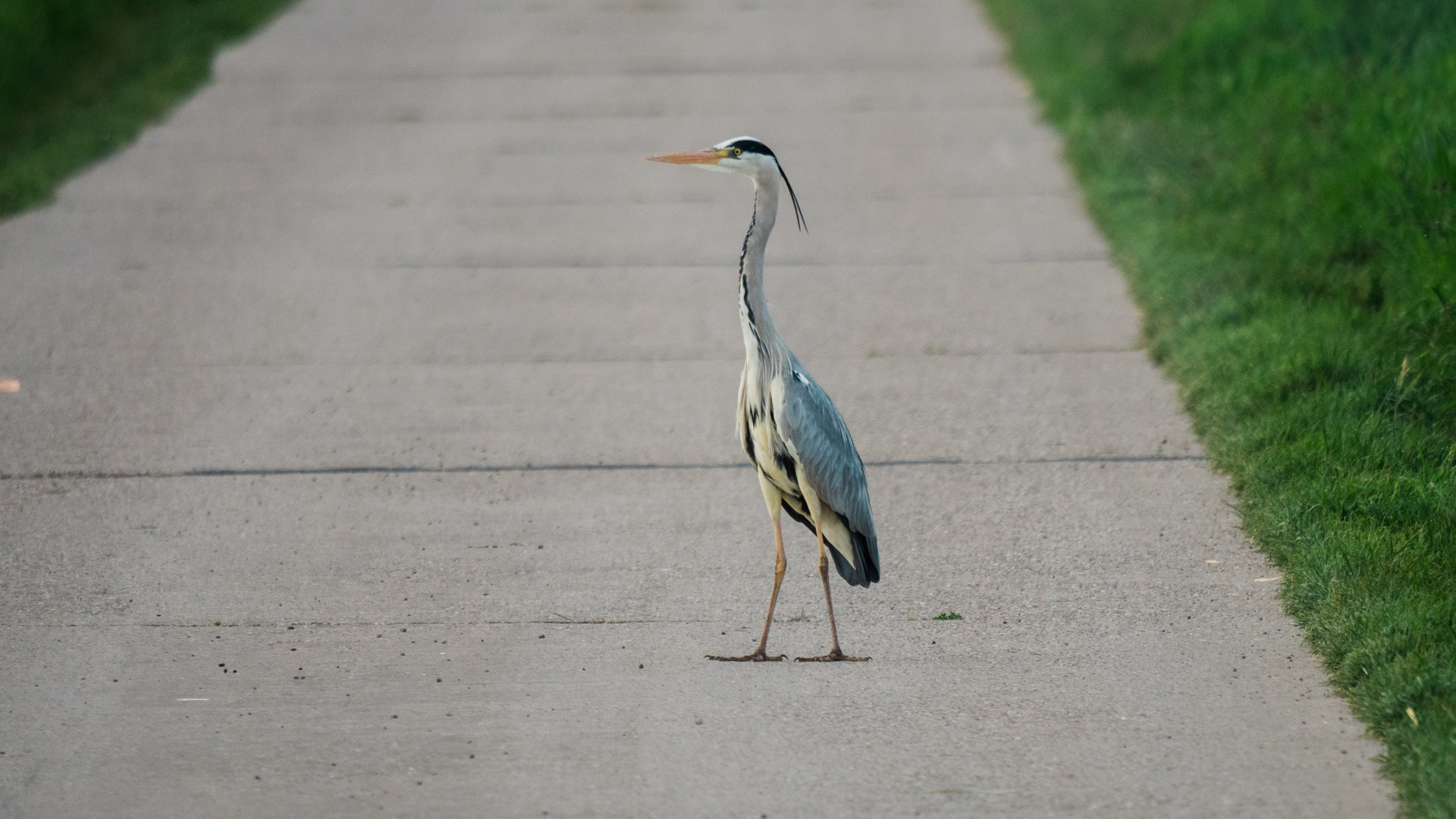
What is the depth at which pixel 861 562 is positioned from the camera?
5125mm

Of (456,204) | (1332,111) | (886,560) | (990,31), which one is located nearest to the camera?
(886,560)

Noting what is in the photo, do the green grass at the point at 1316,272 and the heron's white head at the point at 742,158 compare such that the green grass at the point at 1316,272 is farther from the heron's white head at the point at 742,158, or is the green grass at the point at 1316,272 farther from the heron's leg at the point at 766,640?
the heron's white head at the point at 742,158

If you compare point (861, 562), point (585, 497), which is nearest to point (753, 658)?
point (861, 562)

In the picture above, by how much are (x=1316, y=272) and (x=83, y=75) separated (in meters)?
10.1

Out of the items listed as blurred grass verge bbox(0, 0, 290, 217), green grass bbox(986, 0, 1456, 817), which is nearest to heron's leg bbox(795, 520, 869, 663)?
green grass bbox(986, 0, 1456, 817)

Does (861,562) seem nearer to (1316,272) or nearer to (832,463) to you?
(832,463)

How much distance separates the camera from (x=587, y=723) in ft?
14.8

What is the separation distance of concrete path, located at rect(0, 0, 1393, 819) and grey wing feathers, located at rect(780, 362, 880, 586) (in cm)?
26

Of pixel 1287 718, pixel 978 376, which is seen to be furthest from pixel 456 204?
pixel 1287 718

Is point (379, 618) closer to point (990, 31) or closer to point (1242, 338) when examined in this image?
point (1242, 338)

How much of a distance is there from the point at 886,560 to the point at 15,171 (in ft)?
25.5

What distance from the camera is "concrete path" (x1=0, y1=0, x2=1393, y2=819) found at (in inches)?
169

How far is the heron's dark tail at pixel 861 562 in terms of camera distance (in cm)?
511

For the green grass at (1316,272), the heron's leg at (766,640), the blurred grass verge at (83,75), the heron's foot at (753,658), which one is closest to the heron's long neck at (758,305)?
the heron's leg at (766,640)
